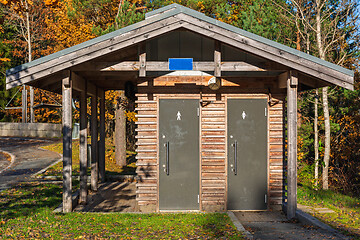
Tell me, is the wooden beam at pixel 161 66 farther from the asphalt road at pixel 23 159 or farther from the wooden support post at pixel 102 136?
the asphalt road at pixel 23 159

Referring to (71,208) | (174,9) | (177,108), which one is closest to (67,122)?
(71,208)

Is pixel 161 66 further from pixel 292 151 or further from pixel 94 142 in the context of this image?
pixel 94 142

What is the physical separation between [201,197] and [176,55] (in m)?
3.68

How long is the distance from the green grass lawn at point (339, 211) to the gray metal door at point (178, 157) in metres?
3.18

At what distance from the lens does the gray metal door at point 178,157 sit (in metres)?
8.78

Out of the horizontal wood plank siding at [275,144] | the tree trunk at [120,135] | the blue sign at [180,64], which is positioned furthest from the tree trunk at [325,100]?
the tree trunk at [120,135]

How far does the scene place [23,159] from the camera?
62.3ft

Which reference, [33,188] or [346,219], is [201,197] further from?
[33,188]

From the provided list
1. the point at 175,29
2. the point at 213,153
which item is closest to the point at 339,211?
the point at 213,153

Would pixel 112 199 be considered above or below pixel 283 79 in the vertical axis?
below

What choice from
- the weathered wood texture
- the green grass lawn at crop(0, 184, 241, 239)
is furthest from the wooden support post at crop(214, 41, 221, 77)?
the green grass lawn at crop(0, 184, 241, 239)

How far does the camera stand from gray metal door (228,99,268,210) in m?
8.85

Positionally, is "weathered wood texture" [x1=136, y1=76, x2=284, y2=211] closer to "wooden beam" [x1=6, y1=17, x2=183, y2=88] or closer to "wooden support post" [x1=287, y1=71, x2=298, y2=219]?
"wooden support post" [x1=287, y1=71, x2=298, y2=219]

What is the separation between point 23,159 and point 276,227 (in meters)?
15.7
